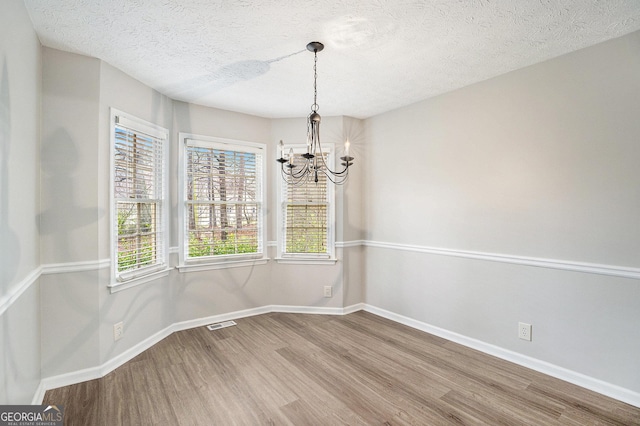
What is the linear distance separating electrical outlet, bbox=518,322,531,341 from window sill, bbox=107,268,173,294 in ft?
11.7

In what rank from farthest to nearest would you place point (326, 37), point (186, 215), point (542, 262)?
point (186, 215) < point (542, 262) < point (326, 37)

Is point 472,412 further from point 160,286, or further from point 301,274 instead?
point 160,286

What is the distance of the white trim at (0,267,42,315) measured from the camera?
4.93 ft

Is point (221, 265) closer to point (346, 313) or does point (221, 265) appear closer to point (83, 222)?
point (83, 222)

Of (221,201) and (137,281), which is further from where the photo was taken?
(221,201)

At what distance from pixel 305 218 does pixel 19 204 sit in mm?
2825

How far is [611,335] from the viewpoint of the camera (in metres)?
2.28

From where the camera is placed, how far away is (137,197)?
9.86 ft

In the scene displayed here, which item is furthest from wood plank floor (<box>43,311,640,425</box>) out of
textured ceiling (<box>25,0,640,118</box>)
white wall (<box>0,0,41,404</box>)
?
textured ceiling (<box>25,0,640,118</box>)

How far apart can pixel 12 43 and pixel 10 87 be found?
0.25 m

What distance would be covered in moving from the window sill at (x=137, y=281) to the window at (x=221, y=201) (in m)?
0.28

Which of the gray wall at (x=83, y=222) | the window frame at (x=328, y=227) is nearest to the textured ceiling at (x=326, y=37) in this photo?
the gray wall at (x=83, y=222)

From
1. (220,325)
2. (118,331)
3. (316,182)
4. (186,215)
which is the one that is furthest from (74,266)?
(316,182)

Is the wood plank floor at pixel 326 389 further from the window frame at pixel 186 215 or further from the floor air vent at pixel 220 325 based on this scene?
the window frame at pixel 186 215
